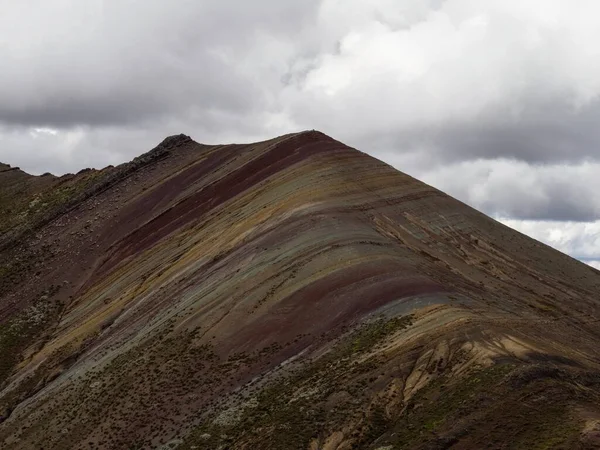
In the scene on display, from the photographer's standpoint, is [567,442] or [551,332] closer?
[567,442]

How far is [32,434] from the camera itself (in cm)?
4550

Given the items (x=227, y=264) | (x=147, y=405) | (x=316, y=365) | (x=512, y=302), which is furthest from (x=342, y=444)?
(x=227, y=264)

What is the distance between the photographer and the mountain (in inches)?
1251

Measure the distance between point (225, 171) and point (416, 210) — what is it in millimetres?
27170

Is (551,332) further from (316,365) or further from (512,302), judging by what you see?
(316,365)

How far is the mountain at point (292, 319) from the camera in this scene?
104ft

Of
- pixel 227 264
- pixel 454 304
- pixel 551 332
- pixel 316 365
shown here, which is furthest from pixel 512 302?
pixel 227 264

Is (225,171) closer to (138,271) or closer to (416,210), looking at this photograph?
(138,271)

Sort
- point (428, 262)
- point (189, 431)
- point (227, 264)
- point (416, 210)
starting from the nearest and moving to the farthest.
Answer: point (189, 431)
point (428, 262)
point (227, 264)
point (416, 210)

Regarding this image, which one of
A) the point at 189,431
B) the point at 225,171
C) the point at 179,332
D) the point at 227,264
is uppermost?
the point at 225,171

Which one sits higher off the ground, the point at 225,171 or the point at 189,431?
the point at 225,171


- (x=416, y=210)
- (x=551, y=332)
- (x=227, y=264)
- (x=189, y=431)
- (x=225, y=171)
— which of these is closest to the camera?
(x=189, y=431)

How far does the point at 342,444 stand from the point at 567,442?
10.3 metres

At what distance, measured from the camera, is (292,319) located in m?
44.5
